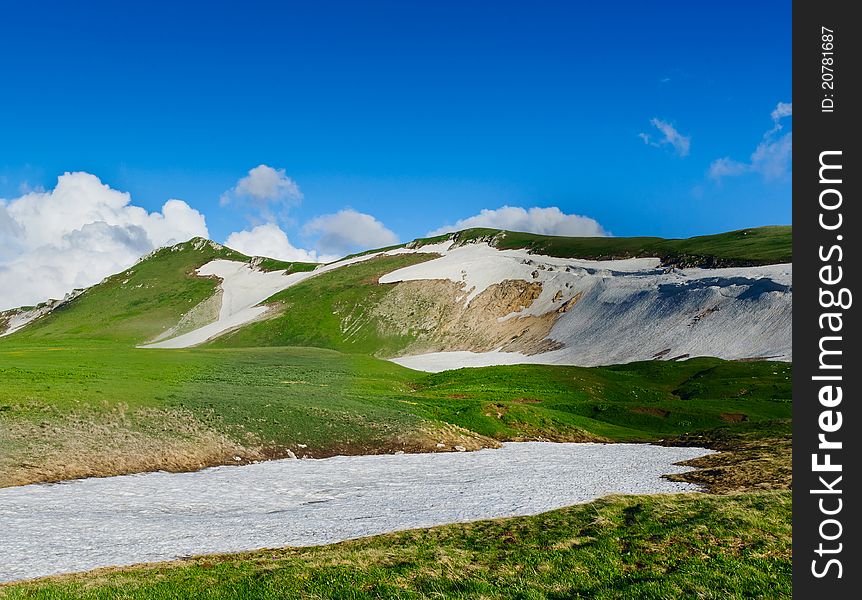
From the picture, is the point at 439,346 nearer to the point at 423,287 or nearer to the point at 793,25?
the point at 423,287

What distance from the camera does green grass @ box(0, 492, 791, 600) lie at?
531 inches

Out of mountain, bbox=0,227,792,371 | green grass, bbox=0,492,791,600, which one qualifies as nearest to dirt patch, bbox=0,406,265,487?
green grass, bbox=0,492,791,600

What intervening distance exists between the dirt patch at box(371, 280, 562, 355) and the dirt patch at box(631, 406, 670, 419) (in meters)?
70.6

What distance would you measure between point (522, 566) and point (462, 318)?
484 feet

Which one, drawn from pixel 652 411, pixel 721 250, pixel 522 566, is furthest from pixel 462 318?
pixel 522 566

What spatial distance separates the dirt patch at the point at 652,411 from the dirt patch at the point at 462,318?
70.6 metres

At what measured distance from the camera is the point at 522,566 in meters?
15.7

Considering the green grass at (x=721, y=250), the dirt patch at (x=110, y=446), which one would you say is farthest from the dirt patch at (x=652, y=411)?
the green grass at (x=721, y=250)

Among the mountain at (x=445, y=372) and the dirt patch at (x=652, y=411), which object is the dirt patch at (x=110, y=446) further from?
the dirt patch at (x=652, y=411)

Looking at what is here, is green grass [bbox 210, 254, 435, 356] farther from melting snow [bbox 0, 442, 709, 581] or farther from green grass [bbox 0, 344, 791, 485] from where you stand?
melting snow [bbox 0, 442, 709, 581]

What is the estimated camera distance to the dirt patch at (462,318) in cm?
14825

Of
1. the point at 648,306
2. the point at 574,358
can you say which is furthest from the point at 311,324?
the point at 648,306

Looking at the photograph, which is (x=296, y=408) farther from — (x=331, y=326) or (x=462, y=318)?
(x=331, y=326)

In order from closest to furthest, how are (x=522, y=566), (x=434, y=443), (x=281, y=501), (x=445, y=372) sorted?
(x=522, y=566) → (x=281, y=501) → (x=434, y=443) → (x=445, y=372)
